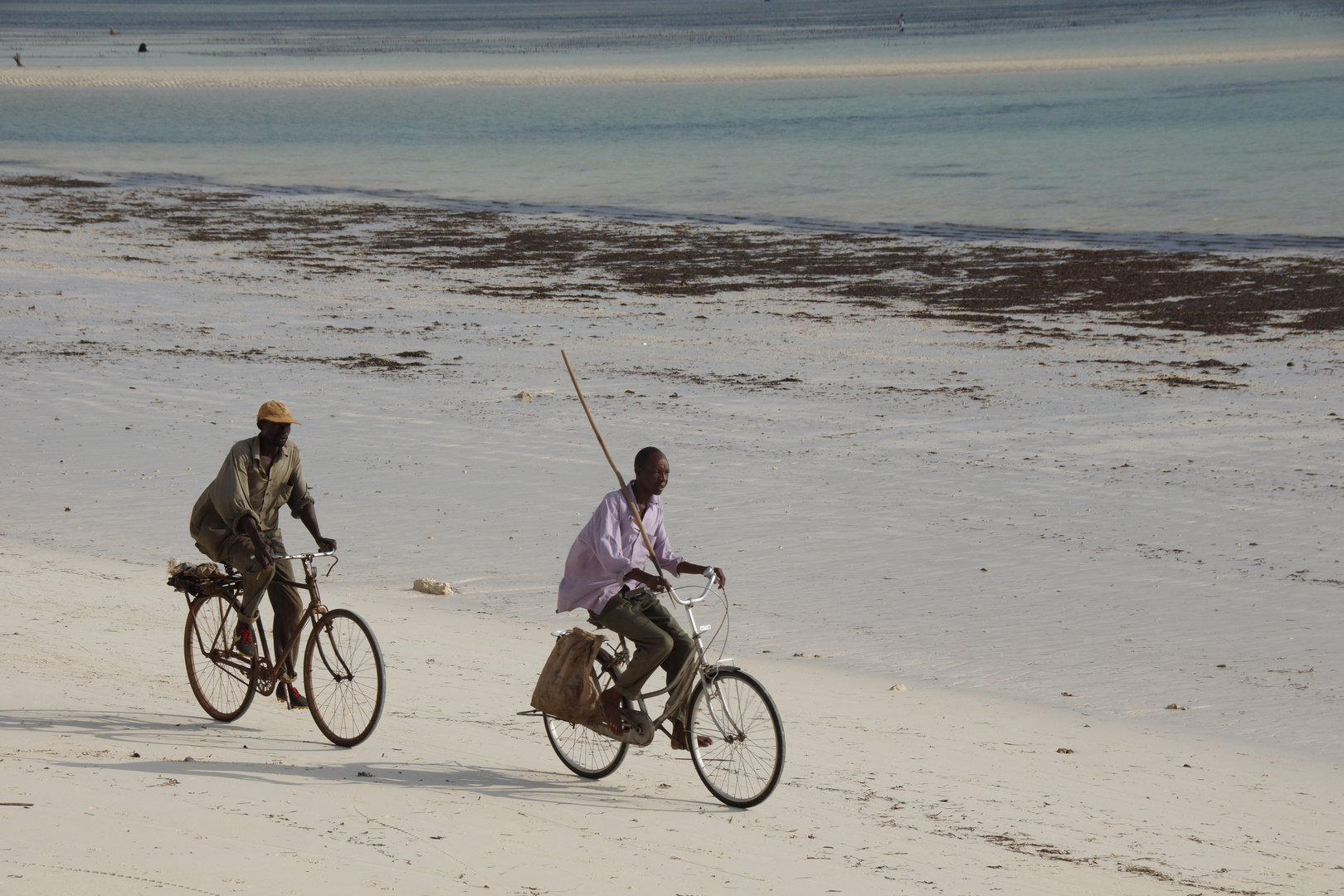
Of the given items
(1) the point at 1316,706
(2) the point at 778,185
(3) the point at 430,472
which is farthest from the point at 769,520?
(2) the point at 778,185

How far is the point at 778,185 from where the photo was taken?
3644 cm

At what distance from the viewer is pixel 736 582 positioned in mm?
9609

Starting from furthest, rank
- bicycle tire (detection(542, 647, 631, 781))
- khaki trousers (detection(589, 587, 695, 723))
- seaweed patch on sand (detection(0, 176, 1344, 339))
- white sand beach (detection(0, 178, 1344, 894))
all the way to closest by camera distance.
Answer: seaweed patch on sand (detection(0, 176, 1344, 339))
bicycle tire (detection(542, 647, 631, 781))
khaki trousers (detection(589, 587, 695, 723))
white sand beach (detection(0, 178, 1344, 894))

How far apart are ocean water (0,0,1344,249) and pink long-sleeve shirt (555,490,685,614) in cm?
2306

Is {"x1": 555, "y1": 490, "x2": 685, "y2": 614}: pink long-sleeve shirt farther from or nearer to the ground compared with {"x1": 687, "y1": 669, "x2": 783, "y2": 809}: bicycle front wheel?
farther from the ground

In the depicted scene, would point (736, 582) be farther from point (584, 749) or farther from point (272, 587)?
point (272, 587)

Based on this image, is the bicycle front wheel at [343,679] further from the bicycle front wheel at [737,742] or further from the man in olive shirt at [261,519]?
the bicycle front wheel at [737,742]

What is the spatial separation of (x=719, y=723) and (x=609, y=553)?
854 mm

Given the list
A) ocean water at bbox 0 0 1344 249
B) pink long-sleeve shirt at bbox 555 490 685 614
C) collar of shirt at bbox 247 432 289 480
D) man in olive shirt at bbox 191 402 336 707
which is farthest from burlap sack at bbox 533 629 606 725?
ocean water at bbox 0 0 1344 249

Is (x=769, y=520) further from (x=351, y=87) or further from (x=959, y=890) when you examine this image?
(x=351, y=87)

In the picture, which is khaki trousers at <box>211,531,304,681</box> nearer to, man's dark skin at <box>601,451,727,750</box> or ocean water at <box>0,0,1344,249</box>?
man's dark skin at <box>601,451,727,750</box>

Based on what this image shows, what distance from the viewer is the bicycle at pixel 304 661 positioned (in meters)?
6.28

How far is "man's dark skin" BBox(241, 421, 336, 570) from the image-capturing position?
6109mm

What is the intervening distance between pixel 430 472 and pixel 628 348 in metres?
5.37
